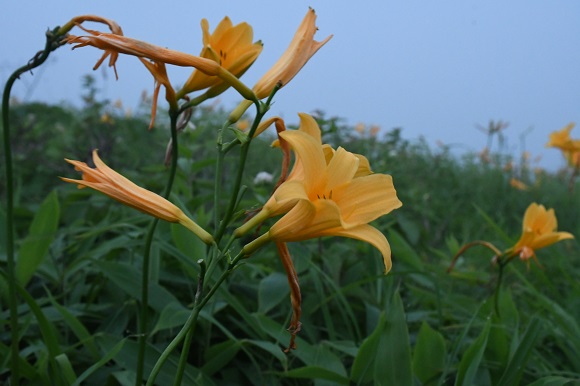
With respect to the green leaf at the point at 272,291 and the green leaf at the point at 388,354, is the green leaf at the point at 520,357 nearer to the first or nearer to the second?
the green leaf at the point at 388,354

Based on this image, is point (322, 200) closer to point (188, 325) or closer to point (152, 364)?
point (188, 325)

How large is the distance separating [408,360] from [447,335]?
2.13 feet

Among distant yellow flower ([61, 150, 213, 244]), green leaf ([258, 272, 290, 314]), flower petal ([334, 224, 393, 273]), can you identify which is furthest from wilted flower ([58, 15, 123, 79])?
green leaf ([258, 272, 290, 314])

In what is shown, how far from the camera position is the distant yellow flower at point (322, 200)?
0.75 m

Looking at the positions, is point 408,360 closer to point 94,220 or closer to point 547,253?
point 94,220

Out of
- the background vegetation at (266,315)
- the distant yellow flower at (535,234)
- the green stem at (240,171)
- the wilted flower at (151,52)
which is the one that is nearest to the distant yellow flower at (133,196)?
the green stem at (240,171)

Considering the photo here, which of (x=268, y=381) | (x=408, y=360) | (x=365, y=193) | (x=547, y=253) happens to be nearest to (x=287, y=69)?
(x=365, y=193)

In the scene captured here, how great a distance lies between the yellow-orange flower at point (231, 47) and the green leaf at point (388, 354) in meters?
0.60

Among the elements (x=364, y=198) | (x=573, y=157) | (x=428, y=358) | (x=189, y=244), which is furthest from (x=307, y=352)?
(x=573, y=157)

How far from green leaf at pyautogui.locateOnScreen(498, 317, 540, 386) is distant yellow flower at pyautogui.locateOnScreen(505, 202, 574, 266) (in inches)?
18.5

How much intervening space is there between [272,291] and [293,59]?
2.52ft

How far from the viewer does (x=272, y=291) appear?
1.55 meters

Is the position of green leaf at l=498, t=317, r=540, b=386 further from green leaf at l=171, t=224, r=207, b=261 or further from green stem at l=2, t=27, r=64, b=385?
green stem at l=2, t=27, r=64, b=385

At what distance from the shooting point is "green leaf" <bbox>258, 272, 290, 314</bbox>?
1.51 meters
